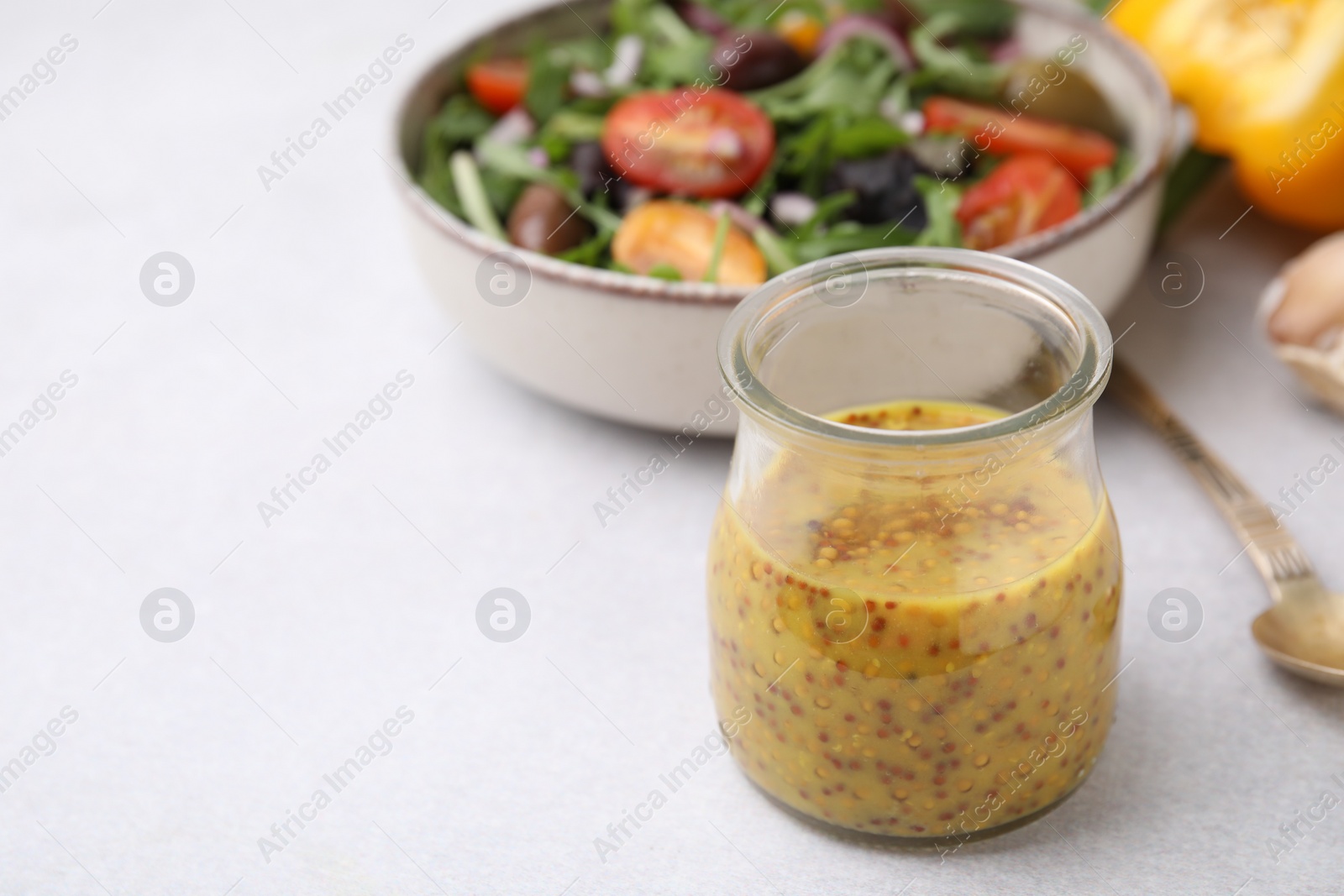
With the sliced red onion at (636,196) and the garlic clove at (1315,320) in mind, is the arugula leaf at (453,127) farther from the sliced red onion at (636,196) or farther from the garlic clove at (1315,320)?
the garlic clove at (1315,320)

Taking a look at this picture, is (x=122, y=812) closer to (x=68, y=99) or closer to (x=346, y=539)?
(x=346, y=539)

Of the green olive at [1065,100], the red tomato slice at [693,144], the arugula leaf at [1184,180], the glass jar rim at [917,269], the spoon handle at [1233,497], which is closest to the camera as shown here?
the glass jar rim at [917,269]

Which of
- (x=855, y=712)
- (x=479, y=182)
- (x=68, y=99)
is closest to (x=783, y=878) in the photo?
(x=855, y=712)

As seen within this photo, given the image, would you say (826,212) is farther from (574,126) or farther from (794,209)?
(574,126)

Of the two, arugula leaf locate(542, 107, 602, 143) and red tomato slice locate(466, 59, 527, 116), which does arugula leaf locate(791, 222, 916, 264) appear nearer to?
arugula leaf locate(542, 107, 602, 143)

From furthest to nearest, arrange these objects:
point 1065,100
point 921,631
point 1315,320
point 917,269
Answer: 1. point 1065,100
2. point 1315,320
3. point 917,269
4. point 921,631

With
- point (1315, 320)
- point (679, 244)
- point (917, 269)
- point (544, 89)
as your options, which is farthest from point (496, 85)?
point (1315, 320)

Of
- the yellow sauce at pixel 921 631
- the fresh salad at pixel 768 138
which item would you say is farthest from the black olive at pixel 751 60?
the yellow sauce at pixel 921 631
